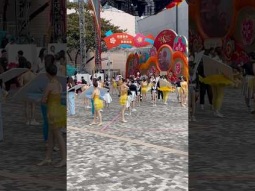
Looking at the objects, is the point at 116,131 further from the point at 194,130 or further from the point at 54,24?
the point at 54,24

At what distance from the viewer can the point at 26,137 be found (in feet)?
32.6

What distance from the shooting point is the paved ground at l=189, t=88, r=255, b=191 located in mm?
5879

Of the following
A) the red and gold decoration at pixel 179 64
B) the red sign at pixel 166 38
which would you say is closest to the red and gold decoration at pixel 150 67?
Result: the red sign at pixel 166 38

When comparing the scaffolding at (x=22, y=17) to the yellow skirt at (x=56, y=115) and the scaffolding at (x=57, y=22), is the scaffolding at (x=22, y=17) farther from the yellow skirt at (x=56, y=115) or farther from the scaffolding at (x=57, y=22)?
the yellow skirt at (x=56, y=115)

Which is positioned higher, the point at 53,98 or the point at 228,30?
the point at 228,30

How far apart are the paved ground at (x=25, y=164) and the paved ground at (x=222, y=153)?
1788 millimetres

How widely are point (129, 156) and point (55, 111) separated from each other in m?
1.55

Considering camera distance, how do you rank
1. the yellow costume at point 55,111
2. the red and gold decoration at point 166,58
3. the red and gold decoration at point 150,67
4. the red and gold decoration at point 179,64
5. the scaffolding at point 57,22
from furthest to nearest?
the red and gold decoration at point 150,67, the red and gold decoration at point 166,58, the red and gold decoration at point 179,64, the scaffolding at point 57,22, the yellow costume at point 55,111

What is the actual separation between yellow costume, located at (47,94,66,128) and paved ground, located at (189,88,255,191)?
1.98m

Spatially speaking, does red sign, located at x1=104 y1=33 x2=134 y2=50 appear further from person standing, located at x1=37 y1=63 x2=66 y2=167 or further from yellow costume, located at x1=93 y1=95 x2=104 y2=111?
person standing, located at x1=37 y1=63 x2=66 y2=167

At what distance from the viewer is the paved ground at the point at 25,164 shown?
581 cm

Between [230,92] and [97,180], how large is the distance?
17.8m

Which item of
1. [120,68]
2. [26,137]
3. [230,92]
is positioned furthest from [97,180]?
[120,68]

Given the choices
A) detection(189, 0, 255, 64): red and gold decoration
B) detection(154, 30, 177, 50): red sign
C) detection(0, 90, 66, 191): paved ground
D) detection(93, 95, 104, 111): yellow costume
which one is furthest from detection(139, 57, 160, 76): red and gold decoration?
detection(0, 90, 66, 191): paved ground
